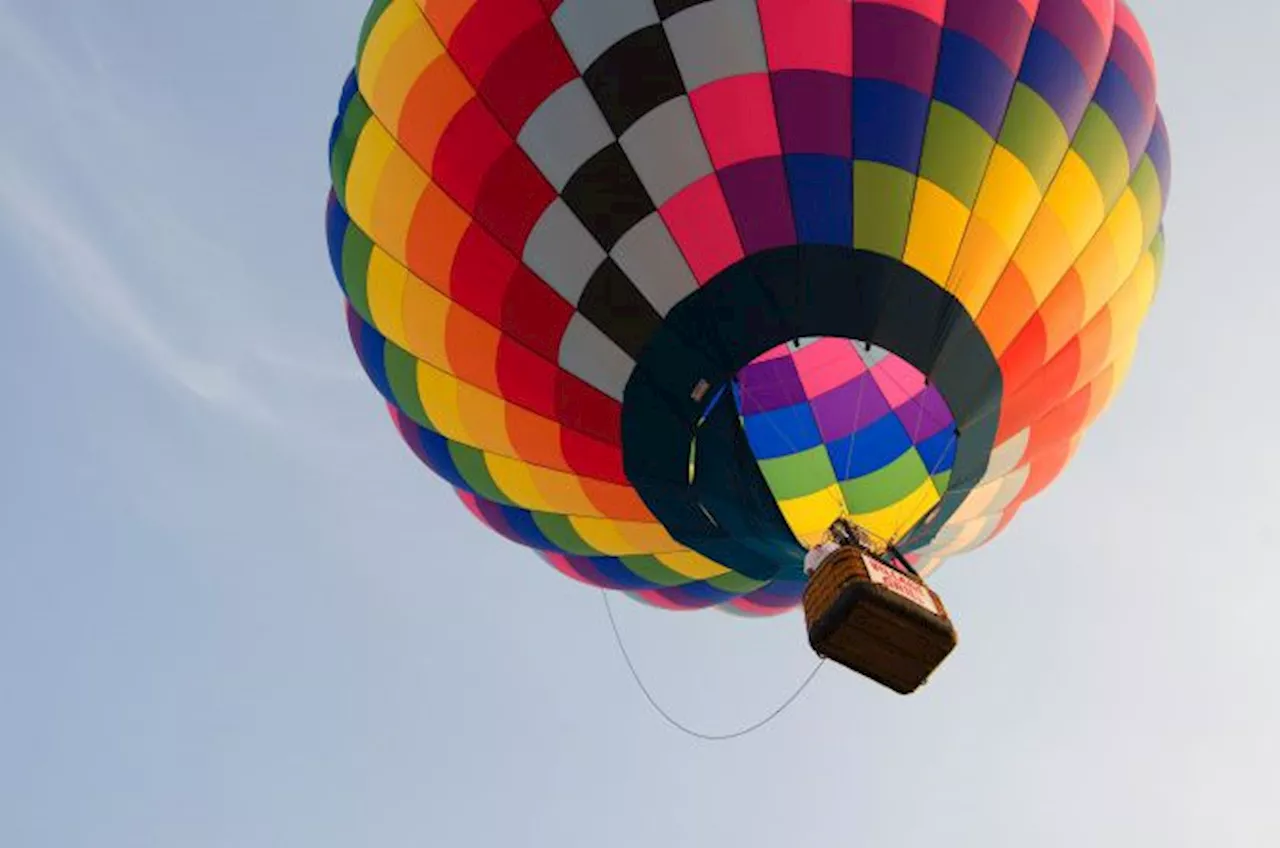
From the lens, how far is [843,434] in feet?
22.0

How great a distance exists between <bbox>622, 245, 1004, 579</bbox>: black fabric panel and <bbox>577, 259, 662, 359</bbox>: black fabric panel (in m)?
0.07

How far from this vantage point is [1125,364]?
680 centimetres

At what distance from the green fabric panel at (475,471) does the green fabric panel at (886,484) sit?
1.92 meters

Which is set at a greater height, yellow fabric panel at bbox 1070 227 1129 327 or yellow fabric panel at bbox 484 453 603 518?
yellow fabric panel at bbox 1070 227 1129 327

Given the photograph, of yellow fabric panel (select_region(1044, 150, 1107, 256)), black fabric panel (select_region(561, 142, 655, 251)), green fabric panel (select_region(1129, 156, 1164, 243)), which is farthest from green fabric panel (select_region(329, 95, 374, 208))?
green fabric panel (select_region(1129, 156, 1164, 243))

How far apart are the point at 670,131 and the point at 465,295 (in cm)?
132

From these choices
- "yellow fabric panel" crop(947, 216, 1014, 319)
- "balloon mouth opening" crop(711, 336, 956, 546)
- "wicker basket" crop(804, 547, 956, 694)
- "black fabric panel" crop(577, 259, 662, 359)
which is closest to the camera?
"wicker basket" crop(804, 547, 956, 694)

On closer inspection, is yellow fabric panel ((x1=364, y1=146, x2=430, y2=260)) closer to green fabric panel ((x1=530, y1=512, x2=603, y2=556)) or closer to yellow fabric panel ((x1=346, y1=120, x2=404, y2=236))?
yellow fabric panel ((x1=346, y1=120, x2=404, y2=236))

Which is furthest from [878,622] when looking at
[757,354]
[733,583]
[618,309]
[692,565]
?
[733,583]

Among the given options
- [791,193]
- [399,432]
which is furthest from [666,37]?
[399,432]

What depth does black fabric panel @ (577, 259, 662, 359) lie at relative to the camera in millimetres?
5555

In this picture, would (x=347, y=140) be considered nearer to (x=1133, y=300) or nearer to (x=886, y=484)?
(x=886, y=484)

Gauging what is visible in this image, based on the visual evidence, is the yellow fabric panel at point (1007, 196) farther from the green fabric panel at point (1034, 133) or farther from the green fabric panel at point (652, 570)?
the green fabric panel at point (652, 570)

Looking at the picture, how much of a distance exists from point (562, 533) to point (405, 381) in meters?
1.22
